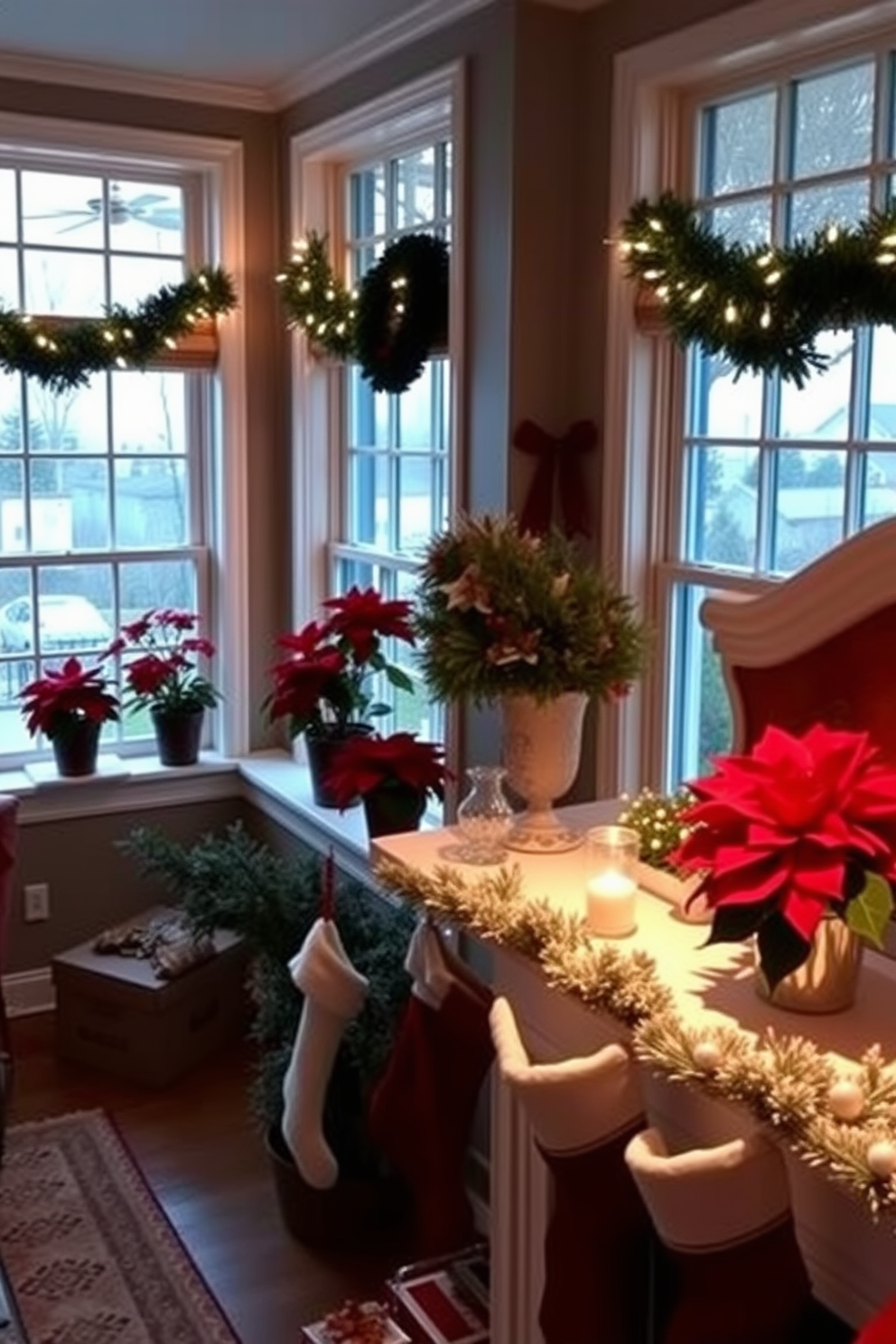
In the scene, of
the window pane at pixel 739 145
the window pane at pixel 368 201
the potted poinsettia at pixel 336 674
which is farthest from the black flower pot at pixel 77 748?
the window pane at pixel 739 145

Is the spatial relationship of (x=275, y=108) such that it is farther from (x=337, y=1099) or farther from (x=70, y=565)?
(x=337, y=1099)

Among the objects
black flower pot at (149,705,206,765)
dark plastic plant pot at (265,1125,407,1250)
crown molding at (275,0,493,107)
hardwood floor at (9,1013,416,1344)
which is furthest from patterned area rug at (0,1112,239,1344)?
crown molding at (275,0,493,107)

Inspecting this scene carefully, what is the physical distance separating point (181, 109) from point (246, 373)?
2.40ft

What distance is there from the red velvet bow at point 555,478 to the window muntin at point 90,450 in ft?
5.15

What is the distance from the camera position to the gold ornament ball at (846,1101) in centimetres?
113

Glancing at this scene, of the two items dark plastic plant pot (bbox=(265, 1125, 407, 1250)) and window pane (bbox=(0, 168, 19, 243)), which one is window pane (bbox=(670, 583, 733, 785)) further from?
window pane (bbox=(0, 168, 19, 243))

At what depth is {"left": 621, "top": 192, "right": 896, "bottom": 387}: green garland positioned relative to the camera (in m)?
2.08

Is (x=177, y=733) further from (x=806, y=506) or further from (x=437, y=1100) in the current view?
(x=806, y=506)

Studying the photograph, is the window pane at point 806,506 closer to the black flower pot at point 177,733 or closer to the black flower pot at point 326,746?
the black flower pot at point 326,746

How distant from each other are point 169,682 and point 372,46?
1784 mm

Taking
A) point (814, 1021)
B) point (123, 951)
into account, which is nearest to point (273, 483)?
point (123, 951)

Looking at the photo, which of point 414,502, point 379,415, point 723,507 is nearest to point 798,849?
point 723,507

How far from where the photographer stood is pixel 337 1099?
2.81 metres

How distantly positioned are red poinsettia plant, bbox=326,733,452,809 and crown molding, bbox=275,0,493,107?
5.10 ft
